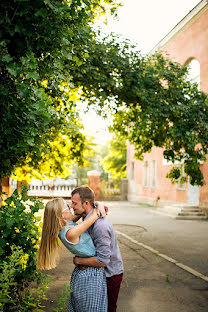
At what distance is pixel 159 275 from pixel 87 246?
167 inches

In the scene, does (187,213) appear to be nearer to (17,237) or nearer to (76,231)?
(17,237)

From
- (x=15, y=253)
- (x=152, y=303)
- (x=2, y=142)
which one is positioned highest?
(x=2, y=142)

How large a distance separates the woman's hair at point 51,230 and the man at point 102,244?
158mm

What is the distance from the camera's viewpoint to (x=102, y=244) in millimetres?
2893

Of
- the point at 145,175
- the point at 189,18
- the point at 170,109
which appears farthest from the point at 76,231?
the point at 145,175

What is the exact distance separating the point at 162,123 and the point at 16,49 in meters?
5.78

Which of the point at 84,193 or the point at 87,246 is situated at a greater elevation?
the point at 84,193

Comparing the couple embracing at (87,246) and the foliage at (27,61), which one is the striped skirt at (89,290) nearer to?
the couple embracing at (87,246)

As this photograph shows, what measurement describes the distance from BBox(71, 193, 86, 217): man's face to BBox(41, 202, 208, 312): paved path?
2491 mm

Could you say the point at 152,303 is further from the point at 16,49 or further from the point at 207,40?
the point at 207,40

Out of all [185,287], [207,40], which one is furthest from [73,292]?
[207,40]

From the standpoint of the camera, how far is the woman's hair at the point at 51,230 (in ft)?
9.99

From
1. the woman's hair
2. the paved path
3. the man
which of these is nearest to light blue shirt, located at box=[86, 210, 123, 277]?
the man

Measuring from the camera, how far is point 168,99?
8.59 metres
